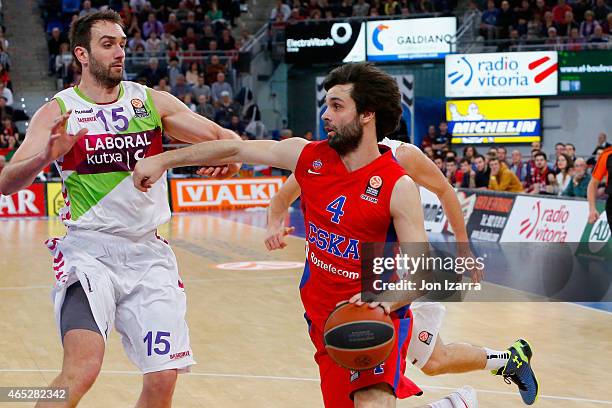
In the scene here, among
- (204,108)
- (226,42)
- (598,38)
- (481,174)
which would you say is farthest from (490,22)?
(481,174)

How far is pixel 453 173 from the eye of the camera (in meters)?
19.0

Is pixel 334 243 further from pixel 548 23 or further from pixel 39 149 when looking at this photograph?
pixel 548 23

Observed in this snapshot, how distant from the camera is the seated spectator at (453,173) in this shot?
1841 centimetres

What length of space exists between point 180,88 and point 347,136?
2106 centimetres

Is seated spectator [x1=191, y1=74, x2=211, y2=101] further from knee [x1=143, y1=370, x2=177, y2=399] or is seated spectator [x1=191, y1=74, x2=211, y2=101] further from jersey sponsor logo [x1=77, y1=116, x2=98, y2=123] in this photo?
knee [x1=143, y1=370, x2=177, y2=399]

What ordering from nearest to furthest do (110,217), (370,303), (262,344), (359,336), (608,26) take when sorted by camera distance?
1. (359,336)
2. (370,303)
3. (110,217)
4. (262,344)
5. (608,26)

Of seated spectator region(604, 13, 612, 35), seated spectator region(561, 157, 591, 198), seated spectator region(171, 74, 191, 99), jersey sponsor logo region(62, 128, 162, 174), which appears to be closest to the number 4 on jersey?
jersey sponsor logo region(62, 128, 162, 174)

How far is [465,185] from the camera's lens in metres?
17.8

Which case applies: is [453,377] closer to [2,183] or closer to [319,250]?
[319,250]

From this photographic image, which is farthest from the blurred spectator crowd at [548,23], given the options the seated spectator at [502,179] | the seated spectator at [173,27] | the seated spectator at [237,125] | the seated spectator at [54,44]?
the seated spectator at [54,44]

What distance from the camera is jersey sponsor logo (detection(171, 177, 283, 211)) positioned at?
22.9 metres

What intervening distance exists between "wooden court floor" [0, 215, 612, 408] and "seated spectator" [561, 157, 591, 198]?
179 inches

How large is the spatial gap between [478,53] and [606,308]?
589 inches

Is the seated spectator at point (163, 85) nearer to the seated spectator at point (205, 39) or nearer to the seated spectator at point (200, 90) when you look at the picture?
the seated spectator at point (200, 90)
